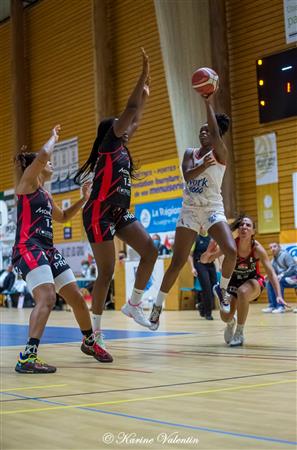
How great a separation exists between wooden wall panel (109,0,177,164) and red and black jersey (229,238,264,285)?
39.0ft

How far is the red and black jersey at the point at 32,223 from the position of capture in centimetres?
547

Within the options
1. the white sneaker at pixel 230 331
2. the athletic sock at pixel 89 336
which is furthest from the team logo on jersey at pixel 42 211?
the white sneaker at pixel 230 331

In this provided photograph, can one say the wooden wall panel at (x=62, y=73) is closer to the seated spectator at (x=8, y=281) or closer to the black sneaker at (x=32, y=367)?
the seated spectator at (x=8, y=281)

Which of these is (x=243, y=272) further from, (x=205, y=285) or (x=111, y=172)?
(x=205, y=285)

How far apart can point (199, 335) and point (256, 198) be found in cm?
864

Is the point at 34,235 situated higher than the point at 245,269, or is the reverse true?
the point at 34,235

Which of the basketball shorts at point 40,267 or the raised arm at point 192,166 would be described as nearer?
the basketball shorts at point 40,267

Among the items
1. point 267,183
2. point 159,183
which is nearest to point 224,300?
point 267,183

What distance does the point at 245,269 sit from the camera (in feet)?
22.1

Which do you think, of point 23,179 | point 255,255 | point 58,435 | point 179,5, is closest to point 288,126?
point 179,5

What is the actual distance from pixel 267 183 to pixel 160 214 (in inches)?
146

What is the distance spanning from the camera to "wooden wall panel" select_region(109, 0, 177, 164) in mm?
18875

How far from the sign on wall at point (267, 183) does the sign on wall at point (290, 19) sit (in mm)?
2164

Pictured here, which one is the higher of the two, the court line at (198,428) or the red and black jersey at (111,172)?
the red and black jersey at (111,172)
